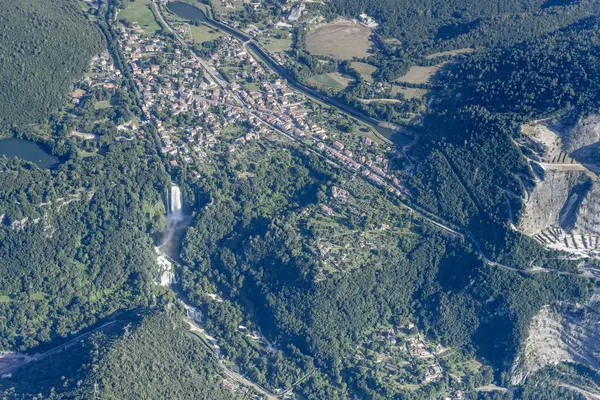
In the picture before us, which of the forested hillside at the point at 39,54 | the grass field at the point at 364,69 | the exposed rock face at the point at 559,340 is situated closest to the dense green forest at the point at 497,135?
the exposed rock face at the point at 559,340

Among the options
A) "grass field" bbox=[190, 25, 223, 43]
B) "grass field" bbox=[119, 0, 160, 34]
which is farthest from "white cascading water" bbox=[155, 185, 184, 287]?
"grass field" bbox=[119, 0, 160, 34]

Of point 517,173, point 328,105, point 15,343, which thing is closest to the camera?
point 15,343

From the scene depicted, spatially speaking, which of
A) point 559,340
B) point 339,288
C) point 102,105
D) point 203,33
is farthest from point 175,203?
point 559,340

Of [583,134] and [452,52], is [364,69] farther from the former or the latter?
[583,134]

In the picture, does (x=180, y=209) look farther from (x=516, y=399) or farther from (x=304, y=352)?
(x=516, y=399)

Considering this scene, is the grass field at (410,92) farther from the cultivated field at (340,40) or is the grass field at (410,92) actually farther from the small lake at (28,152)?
the small lake at (28,152)

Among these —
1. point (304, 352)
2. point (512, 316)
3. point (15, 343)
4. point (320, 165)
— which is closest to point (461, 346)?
point (512, 316)
